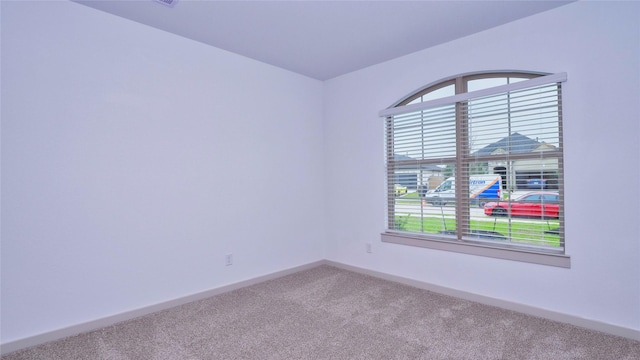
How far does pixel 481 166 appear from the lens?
10.0 feet

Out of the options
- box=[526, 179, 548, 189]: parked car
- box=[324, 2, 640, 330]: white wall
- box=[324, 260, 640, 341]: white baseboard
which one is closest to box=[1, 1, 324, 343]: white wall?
box=[324, 260, 640, 341]: white baseboard

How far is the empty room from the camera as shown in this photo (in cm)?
229

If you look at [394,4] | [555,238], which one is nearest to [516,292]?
[555,238]

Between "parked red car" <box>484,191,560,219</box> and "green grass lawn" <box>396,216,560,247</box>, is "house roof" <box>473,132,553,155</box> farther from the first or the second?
"green grass lawn" <box>396,216,560,247</box>

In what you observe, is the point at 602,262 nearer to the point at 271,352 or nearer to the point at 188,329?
the point at 271,352

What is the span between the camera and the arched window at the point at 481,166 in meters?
2.67

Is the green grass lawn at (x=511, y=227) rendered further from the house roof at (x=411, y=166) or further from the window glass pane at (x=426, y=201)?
the house roof at (x=411, y=166)

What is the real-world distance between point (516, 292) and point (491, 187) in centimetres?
95

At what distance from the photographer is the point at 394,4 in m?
2.52

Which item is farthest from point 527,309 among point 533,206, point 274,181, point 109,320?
point 109,320

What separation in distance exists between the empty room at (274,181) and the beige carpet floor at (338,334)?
0.07 feet

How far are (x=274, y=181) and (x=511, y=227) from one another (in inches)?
100

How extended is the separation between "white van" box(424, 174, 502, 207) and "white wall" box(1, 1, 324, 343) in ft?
6.09

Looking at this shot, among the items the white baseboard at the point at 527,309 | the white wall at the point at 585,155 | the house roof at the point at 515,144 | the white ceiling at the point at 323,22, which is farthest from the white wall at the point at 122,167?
the house roof at the point at 515,144
